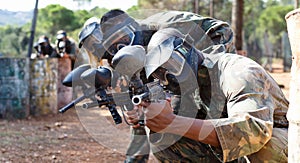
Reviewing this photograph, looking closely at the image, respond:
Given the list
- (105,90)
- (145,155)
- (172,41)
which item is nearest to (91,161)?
(145,155)

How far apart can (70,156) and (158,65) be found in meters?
3.04

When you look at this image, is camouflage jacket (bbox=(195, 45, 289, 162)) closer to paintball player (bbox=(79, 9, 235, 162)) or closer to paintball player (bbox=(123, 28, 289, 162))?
paintball player (bbox=(123, 28, 289, 162))

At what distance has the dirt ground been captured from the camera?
509cm

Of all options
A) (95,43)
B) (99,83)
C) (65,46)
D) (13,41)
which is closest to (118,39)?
(95,43)

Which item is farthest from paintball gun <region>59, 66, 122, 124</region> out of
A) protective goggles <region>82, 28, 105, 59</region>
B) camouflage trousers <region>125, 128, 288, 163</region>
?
protective goggles <region>82, 28, 105, 59</region>

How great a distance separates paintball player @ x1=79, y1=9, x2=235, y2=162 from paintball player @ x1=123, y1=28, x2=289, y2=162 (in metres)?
0.37

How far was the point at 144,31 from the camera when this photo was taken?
137 inches

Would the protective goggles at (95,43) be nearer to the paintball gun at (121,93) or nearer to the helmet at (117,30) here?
the helmet at (117,30)

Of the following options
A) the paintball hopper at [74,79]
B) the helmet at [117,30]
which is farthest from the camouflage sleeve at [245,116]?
the helmet at [117,30]

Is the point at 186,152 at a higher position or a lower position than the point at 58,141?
higher

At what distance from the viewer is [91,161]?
5004mm

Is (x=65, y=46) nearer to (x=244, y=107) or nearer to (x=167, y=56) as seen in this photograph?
(x=167, y=56)

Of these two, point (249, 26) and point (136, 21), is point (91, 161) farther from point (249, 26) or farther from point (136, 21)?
point (249, 26)

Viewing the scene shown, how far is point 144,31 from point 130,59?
1117 mm
